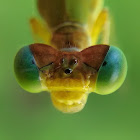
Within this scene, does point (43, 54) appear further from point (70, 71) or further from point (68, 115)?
point (68, 115)

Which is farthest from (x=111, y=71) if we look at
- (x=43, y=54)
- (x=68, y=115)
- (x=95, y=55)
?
(x=68, y=115)

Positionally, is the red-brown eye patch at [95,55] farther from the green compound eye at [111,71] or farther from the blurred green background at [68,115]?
the blurred green background at [68,115]

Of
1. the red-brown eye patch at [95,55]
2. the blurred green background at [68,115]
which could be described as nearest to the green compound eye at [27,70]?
the red-brown eye patch at [95,55]

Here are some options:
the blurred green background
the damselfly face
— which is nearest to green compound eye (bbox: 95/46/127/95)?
the damselfly face

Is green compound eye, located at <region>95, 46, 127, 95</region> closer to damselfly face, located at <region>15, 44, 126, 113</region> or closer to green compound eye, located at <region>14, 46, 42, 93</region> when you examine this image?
damselfly face, located at <region>15, 44, 126, 113</region>

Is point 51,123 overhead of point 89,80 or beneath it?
overhead
